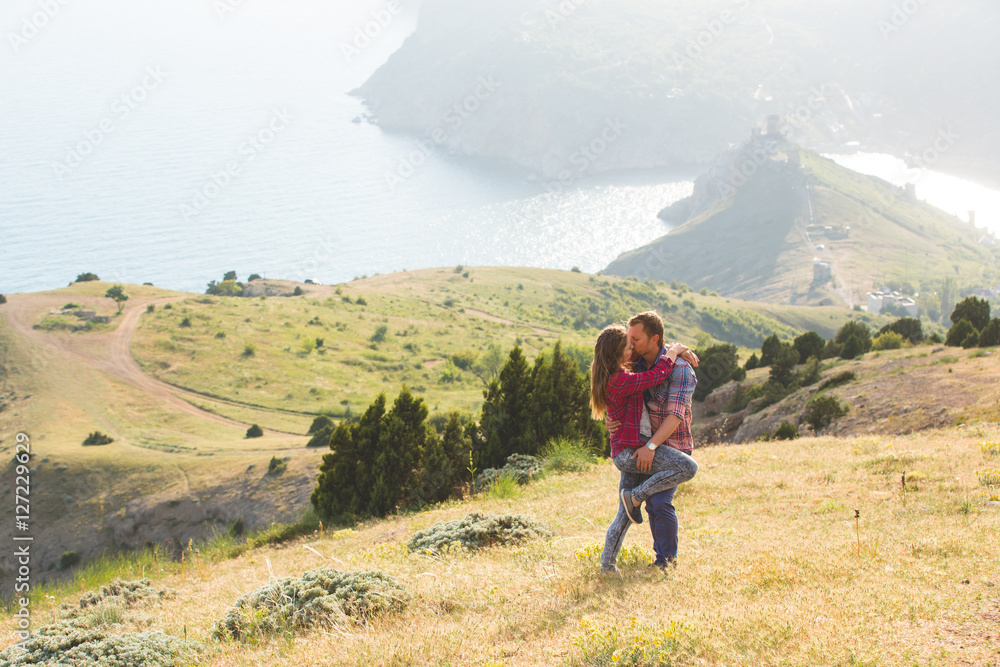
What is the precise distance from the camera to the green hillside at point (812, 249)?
500 feet

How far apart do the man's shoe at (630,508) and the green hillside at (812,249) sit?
150m

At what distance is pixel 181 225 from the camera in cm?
17488

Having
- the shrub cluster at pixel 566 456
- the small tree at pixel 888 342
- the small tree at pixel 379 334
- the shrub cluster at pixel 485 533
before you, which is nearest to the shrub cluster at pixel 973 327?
the small tree at pixel 888 342

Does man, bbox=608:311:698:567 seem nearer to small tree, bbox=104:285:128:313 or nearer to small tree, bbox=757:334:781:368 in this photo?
small tree, bbox=757:334:781:368

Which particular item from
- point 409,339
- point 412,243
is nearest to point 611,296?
point 409,339

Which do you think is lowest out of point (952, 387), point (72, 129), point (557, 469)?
point (557, 469)

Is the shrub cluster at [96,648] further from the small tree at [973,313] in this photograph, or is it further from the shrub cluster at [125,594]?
the small tree at [973,313]

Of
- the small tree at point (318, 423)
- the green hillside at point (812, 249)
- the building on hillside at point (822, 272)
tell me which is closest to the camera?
the small tree at point (318, 423)

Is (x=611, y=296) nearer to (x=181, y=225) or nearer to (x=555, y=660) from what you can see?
(x=181, y=225)

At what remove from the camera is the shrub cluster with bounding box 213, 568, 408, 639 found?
6551 millimetres

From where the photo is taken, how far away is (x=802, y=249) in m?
169

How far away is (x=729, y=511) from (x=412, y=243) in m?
182

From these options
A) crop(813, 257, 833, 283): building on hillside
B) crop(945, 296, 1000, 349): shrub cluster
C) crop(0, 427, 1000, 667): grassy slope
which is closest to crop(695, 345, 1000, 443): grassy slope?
crop(945, 296, 1000, 349): shrub cluster

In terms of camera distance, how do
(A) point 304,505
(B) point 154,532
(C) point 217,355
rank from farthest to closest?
1. (C) point 217,355
2. (B) point 154,532
3. (A) point 304,505
